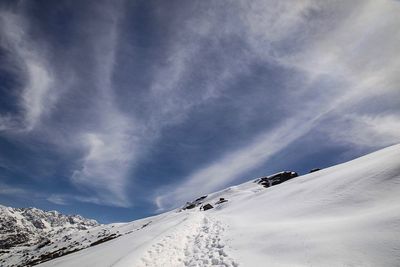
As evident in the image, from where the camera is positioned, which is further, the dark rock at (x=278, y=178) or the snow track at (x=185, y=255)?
the dark rock at (x=278, y=178)

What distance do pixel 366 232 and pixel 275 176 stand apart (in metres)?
84.7

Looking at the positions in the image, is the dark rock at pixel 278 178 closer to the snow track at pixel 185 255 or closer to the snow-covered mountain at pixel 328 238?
the snow-covered mountain at pixel 328 238

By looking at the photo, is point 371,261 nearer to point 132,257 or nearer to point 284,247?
point 284,247

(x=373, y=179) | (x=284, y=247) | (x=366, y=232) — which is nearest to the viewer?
(x=366, y=232)

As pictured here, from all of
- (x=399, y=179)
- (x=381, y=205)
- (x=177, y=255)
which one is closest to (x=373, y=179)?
(x=399, y=179)

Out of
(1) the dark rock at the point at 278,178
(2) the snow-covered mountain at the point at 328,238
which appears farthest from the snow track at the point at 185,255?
(1) the dark rock at the point at 278,178

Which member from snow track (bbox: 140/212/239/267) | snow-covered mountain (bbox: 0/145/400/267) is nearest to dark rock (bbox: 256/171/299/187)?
snow-covered mountain (bbox: 0/145/400/267)

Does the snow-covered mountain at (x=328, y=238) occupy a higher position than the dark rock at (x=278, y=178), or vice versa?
the dark rock at (x=278, y=178)

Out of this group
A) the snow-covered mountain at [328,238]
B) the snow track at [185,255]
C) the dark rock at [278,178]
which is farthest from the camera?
the dark rock at [278,178]

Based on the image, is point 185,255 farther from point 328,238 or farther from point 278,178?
point 278,178

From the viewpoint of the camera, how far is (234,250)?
10258 mm

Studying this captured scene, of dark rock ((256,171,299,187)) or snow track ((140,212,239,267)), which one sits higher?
dark rock ((256,171,299,187))

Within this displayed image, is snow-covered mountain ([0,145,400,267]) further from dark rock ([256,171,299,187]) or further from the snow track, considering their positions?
dark rock ([256,171,299,187])

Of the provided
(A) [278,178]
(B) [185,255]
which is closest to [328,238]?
(B) [185,255]
